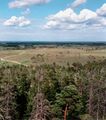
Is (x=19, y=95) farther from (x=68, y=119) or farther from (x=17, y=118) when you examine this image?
→ (x=68, y=119)

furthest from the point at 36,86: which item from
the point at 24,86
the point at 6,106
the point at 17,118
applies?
the point at 6,106

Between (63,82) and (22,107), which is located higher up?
(63,82)

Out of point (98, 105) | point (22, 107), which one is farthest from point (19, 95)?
point (98, 105)

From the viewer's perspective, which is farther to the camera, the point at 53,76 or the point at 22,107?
the point at 53,76

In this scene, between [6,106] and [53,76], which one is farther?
[53,76]

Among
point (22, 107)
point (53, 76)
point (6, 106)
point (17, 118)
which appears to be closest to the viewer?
point (6, 106)

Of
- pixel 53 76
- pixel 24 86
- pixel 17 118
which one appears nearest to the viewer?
pixel 17 118

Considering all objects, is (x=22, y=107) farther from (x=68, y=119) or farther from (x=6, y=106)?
(x=6, y=106)

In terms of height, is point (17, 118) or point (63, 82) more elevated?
point (63, 82)

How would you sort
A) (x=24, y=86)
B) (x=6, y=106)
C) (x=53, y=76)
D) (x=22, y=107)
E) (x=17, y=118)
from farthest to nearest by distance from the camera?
(x=53, y=76)
(x=24, y=86)
(x=22, y=107)
(x=17, y=118)
(x=6, y=106)
